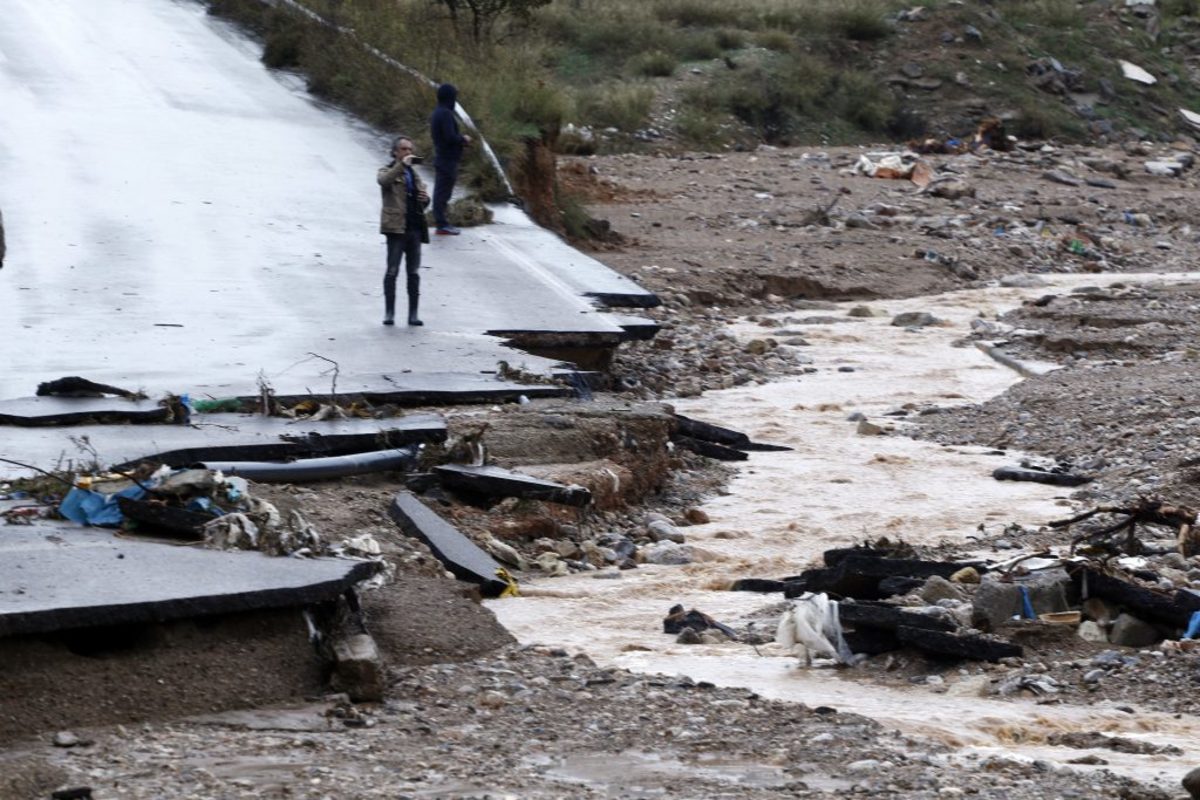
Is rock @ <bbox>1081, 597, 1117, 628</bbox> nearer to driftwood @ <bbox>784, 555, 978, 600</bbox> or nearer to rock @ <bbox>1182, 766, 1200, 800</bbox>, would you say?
driftwood @ <bbox>784, 555, 978, 600</bbox>

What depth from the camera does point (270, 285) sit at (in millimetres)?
14711

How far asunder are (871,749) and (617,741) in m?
0.78

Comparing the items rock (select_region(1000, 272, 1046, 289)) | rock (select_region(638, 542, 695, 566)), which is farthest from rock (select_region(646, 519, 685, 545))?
rock (select_region(1000, 272, 1046, 289))

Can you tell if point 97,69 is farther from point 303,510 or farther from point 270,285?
point 303,510

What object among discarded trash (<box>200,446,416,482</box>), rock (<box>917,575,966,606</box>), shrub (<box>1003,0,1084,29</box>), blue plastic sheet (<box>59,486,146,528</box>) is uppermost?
shrub (<box>1003,0,1084,29</box>)

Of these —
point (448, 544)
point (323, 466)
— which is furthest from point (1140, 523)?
point (323, 466)

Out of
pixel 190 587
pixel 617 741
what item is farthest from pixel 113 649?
pixel 617 741

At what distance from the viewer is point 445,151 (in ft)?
57.3

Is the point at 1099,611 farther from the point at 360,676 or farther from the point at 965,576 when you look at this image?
the point at 360,676

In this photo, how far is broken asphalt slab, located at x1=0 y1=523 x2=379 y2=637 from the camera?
599 centimetres

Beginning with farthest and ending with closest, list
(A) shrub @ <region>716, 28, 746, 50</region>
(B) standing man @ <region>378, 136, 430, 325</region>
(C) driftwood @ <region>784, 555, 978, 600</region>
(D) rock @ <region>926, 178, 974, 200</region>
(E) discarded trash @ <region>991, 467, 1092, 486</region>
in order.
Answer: (A) shrub @ <region>716, 28, 746, 50</region> → (D) rock @ <region>926, 178, 974, 200</region> → (B) standing man @ <region>378, 136, 430, 325</region> → (E) discarded trash @ <region>991, 467, 1092, 486</region> → (C) driftwood @ <region>784, 555, 978, 600</region>

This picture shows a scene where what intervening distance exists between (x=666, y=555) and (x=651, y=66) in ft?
82.7

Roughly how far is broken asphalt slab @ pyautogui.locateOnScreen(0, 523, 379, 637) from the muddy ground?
0.13m

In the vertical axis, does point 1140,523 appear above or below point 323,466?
above
